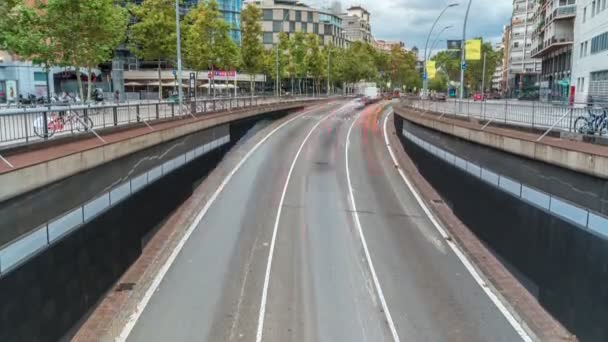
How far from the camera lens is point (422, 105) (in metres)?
41.3

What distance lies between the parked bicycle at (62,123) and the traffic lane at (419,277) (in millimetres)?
10996

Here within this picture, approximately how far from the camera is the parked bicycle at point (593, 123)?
14789 mm

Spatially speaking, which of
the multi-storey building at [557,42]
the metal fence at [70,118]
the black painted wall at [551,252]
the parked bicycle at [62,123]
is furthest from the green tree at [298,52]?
the parked bicycle at [62,123]

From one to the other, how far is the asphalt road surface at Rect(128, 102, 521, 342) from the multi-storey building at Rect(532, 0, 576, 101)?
52.7 m

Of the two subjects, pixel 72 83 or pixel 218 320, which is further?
pixel 72 83

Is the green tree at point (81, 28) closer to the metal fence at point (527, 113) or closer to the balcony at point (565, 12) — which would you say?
the metal fence at point (527, 113)

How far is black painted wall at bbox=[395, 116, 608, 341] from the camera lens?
36.4 feet

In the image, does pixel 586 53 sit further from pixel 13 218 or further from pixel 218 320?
pixel 13 218

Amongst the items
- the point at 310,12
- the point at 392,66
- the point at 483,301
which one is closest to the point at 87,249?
the point at 483,301

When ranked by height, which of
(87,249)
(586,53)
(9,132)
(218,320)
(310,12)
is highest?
(310,12)

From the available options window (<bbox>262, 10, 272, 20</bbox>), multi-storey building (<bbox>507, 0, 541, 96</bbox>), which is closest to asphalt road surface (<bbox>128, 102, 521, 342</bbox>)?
window (<bbox>262, 10, 272, 20</bbox>)

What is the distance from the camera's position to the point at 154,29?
47406 millimetres

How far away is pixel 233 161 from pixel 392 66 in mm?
159000

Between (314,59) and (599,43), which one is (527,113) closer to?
(599,43)
